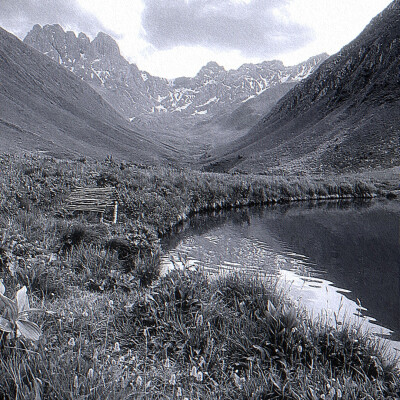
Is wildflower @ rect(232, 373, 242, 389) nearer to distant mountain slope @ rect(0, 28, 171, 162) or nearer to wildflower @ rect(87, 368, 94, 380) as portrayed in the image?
wildflower @ rect(87, 368, 94, 380)

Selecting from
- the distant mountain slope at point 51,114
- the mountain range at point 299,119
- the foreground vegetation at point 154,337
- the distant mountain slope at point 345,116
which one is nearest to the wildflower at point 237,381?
the foreground vegetation at point 154,337

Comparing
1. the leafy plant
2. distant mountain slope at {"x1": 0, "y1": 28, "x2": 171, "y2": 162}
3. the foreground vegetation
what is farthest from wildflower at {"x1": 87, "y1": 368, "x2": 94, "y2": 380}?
distant mountain slope at {"x1": 0, "y1": 28, "x2": 171, "y2": 162}

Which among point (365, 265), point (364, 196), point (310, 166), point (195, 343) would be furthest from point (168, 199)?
point (310, 166)

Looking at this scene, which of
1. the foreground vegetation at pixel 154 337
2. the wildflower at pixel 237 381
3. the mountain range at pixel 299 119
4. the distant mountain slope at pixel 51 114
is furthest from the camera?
the distant mountain slope at pixel 51 114

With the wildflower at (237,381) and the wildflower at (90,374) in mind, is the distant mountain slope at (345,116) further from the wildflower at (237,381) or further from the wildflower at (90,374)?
the wildflower at (90,374)

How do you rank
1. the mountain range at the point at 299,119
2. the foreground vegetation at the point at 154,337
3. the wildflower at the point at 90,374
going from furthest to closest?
the mountain range at the point at 299,119 → the foreground vegetation at the point at 154,337 → the wildflower at the point at 90,374

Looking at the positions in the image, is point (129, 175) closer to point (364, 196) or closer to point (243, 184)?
point (243, 184)
